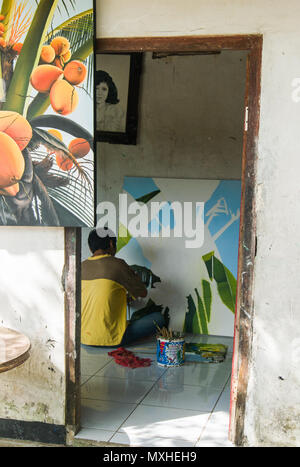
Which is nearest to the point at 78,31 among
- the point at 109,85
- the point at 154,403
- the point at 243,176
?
the point at 243,176

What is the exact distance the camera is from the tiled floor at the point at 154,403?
3.60m

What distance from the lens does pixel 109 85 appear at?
20.1ft

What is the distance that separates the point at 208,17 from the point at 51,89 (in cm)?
101

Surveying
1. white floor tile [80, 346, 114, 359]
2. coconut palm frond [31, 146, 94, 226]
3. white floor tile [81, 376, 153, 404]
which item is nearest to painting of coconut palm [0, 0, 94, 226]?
coconut palm frond [31, 146, 94, 226]

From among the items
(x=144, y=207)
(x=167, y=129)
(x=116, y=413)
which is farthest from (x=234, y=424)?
(x=167, y=129)

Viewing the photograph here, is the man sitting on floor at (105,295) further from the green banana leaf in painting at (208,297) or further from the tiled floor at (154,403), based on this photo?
the green banana leaf in painting at (208,297)

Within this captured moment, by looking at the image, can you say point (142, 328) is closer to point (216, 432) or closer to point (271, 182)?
point (216, 432)

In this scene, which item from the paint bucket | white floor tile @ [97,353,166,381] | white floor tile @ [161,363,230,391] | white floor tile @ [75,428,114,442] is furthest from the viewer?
the paint bucket

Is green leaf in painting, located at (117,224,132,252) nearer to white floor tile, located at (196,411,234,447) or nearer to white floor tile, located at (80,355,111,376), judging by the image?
white floor tile, located at (80,355,111,376)

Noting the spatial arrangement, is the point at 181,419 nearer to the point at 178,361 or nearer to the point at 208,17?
the point at 178,361

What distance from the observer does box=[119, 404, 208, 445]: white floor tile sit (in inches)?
141

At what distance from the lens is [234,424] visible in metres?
3.42

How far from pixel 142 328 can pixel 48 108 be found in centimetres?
286

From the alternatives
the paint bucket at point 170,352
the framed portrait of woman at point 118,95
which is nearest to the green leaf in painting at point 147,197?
the framed portrait of woman at point 118,95
